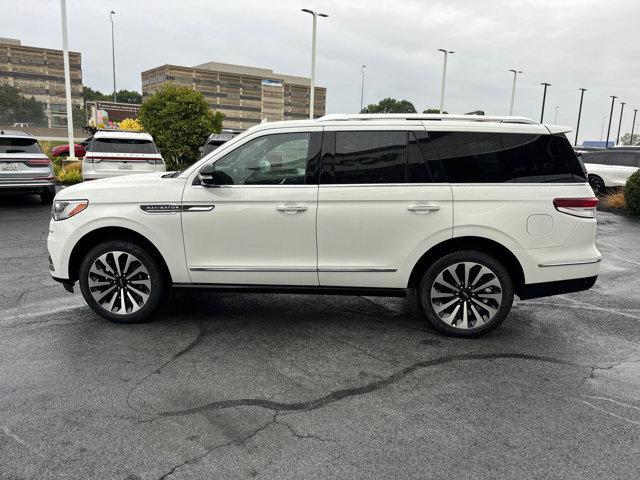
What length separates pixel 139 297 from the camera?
497 cm

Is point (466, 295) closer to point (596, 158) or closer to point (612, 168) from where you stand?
point (612, 168)

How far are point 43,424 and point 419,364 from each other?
8.92 feet

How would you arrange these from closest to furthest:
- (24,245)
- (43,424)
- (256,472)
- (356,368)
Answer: (256,472)
(43,424)
(356,368)
(24,245)

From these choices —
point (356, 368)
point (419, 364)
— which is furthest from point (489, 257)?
point (356, 368)

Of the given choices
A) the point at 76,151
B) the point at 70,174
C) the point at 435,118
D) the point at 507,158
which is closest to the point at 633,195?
the point at 507,158

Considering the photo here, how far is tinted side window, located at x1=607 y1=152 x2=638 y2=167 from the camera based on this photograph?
1750 cm

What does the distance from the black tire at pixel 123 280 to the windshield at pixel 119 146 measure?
799cm

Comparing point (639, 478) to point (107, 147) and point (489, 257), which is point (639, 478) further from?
point (107, 147)

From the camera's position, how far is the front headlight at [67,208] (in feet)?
16.0

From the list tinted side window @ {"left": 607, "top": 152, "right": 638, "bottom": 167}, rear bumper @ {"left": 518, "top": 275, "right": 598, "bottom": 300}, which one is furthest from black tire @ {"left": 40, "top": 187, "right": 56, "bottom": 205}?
tinted side window @ {"left": 607, "top": 152, "right": 638, "bottom": 167}

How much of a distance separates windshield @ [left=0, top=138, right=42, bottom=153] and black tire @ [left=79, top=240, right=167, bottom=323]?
817 centimetres

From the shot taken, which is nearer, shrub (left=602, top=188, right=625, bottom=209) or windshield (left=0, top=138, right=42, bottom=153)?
windshield (left=0, top=138, right=42, bottom=153)

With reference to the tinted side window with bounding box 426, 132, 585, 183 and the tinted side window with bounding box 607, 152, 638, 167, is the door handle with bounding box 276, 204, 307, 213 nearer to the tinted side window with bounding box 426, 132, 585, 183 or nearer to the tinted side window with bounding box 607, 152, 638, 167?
the tinted side window with bounding box 426, 132, 585, 183

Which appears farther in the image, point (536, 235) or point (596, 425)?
point (536, 235)
